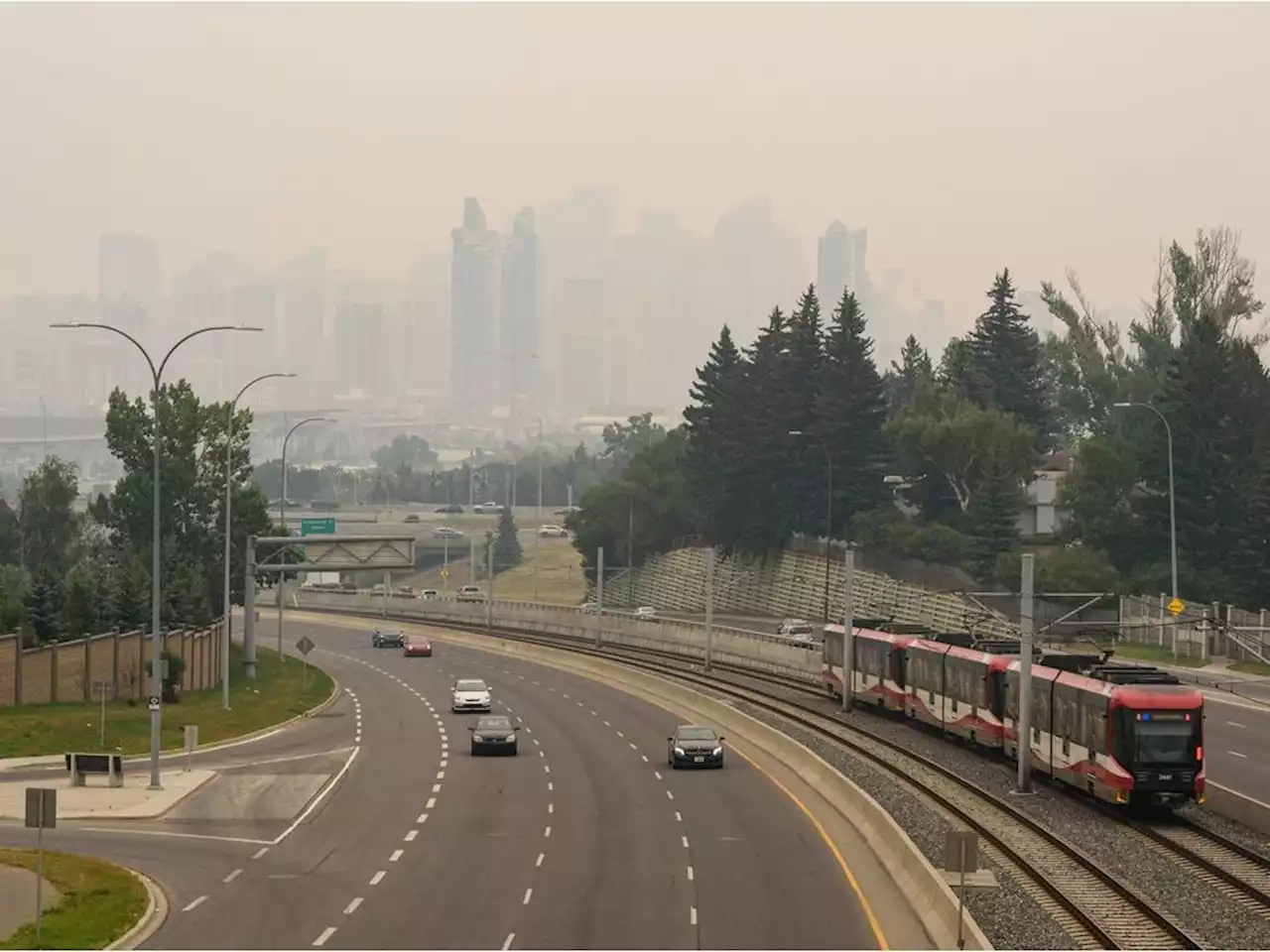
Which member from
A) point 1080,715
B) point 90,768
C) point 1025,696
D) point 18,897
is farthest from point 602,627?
point 18,897

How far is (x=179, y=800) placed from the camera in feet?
147

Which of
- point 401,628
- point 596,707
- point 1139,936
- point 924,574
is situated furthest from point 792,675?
point 1139,936

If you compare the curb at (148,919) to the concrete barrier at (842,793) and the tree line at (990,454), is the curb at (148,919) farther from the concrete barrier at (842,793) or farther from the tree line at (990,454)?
the tree line at (990,454)

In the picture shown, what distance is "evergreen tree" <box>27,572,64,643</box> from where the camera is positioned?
2771 inches

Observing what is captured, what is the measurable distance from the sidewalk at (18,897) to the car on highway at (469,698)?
3943cm

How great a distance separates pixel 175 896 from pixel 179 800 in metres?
13.9

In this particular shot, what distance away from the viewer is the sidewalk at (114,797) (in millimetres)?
42094

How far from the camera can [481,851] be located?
3650 cm

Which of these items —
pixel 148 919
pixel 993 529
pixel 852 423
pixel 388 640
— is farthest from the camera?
pixel 852 423

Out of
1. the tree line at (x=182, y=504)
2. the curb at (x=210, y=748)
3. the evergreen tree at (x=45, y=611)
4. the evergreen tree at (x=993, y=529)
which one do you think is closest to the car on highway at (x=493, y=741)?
the curb at (x=210, y=748)

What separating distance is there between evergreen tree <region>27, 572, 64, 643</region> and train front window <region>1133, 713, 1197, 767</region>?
46193 mm

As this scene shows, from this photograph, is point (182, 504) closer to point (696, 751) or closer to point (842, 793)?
point (696, 751)

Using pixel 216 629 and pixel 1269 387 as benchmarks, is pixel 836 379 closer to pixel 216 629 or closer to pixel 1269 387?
Result: pixel 1269 387

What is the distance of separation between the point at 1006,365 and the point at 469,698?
228ft
